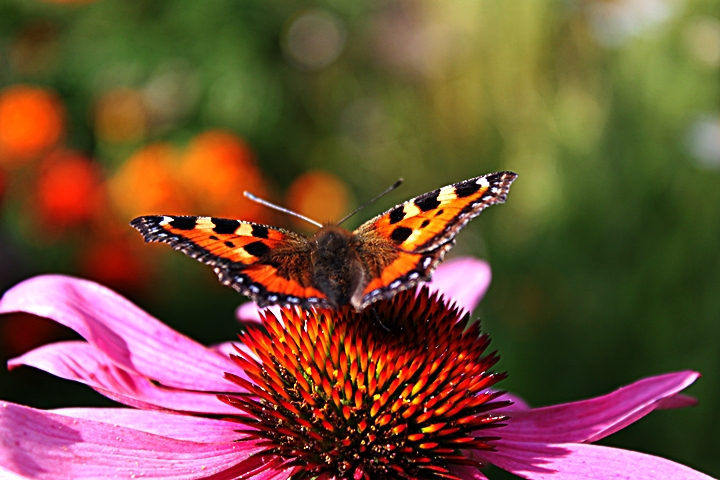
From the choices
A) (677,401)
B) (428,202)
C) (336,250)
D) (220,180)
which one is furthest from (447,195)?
(220,180)

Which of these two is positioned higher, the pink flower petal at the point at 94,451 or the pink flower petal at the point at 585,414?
the pink flower petal at the point at 585,414

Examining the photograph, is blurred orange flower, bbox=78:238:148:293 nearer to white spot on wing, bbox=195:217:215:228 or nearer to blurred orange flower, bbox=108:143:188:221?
blurred orange flower, bbox=108:143:188:221

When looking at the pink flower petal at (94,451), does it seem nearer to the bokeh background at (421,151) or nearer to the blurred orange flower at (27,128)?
the bokeh background at (421,151)

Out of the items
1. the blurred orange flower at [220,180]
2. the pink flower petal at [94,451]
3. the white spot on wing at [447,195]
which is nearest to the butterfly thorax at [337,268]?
the white spot on wing at [447,195]

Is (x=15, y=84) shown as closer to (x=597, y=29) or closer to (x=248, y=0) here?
(x=248, y=0)

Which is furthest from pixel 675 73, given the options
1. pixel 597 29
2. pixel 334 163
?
pixel 334 163

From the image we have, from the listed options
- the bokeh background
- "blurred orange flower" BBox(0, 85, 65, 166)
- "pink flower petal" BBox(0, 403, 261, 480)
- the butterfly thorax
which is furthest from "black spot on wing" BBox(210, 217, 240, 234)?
"blurred orange flower" BBox(0, 85, 65, 166)
